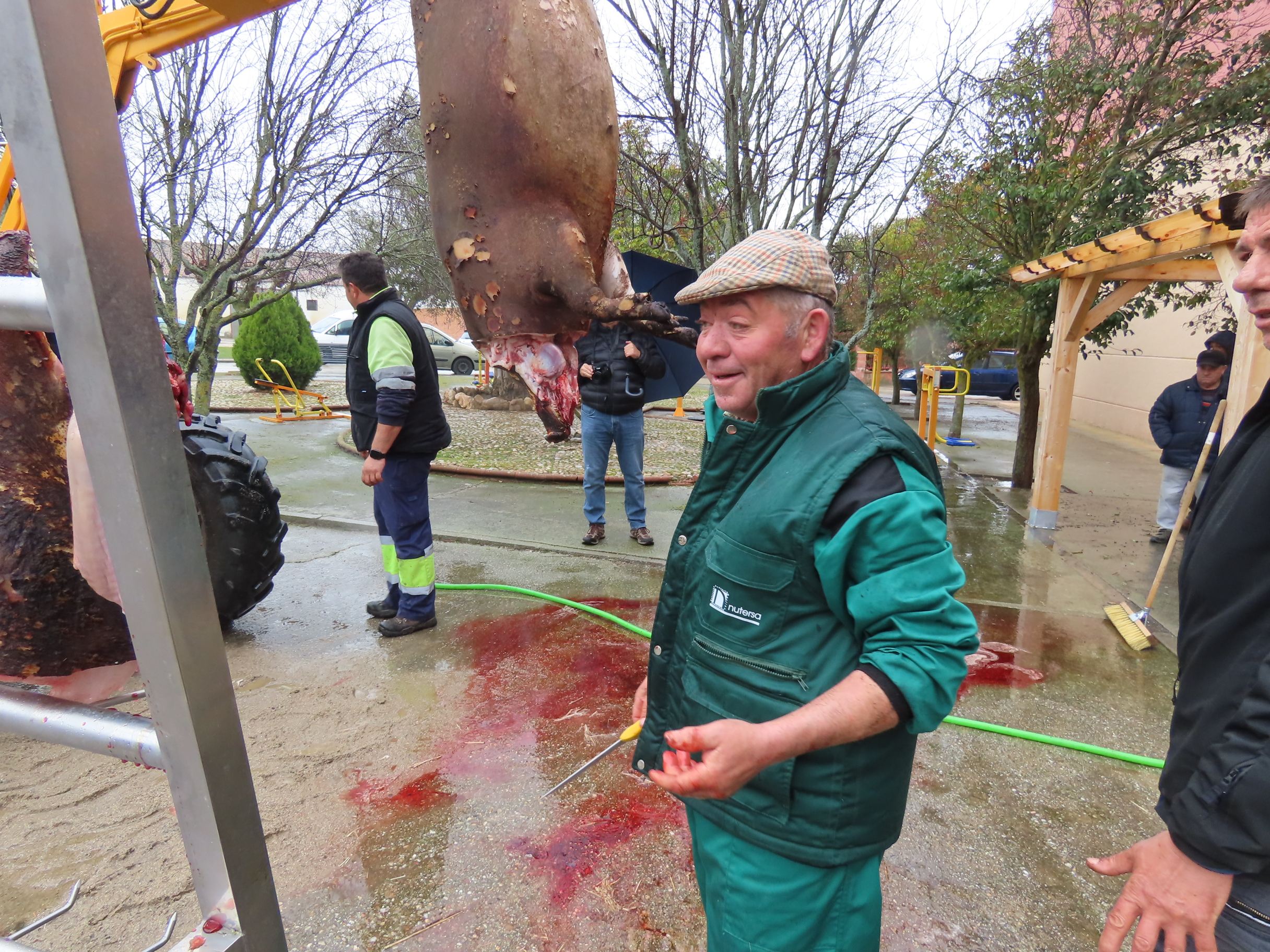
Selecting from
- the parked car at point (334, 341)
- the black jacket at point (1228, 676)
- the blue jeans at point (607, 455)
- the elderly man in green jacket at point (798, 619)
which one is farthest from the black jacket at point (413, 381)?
the parked car at point (334, 341)

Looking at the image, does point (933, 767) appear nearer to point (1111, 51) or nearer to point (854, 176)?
point (854, 176)

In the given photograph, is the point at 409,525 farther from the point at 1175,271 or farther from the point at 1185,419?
the point at 1175,271

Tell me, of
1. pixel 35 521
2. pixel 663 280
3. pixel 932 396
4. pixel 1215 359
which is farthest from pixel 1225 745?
pixel 932 396

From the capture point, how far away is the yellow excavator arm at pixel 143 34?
2.21 meters

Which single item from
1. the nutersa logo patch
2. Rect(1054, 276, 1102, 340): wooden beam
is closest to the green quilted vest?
the nutersa logo patch

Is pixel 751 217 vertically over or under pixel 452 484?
over

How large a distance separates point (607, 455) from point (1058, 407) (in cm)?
396

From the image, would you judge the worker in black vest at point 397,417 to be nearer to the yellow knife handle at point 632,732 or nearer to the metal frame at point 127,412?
the yellow knife handle at point 632,732

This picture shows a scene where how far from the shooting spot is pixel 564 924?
6.56ft

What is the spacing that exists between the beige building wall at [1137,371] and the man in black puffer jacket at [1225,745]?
33.2 feet

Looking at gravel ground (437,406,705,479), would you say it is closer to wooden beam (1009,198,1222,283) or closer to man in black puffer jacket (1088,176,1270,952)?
wooden beam (1009,198,1222,283)

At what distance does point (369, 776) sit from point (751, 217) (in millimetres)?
4841

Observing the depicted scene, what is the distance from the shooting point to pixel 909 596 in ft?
3.54

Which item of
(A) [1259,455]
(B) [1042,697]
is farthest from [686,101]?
(A) [1259,455]
